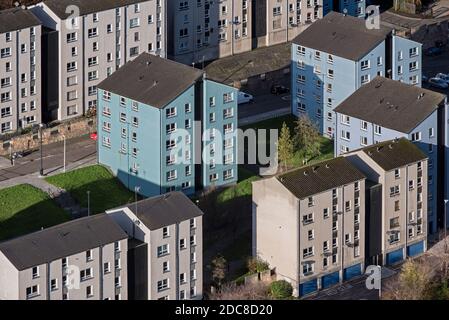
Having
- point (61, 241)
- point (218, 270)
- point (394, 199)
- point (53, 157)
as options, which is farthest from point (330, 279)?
point (53, 157)

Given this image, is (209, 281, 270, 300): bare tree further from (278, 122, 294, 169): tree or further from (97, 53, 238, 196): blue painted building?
(278, 122, 294, 169): tree

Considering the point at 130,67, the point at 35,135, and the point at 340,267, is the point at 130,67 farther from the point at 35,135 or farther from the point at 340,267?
the point at 340,267

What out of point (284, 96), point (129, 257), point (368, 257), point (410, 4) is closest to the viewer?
point (129, 257)

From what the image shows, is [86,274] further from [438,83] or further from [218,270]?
[438,83]

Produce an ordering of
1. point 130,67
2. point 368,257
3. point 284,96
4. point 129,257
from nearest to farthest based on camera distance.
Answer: point 129,257 → point 368,257 → point 130,67 → point 284,96

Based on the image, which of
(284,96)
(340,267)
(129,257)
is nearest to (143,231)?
(129,257)
